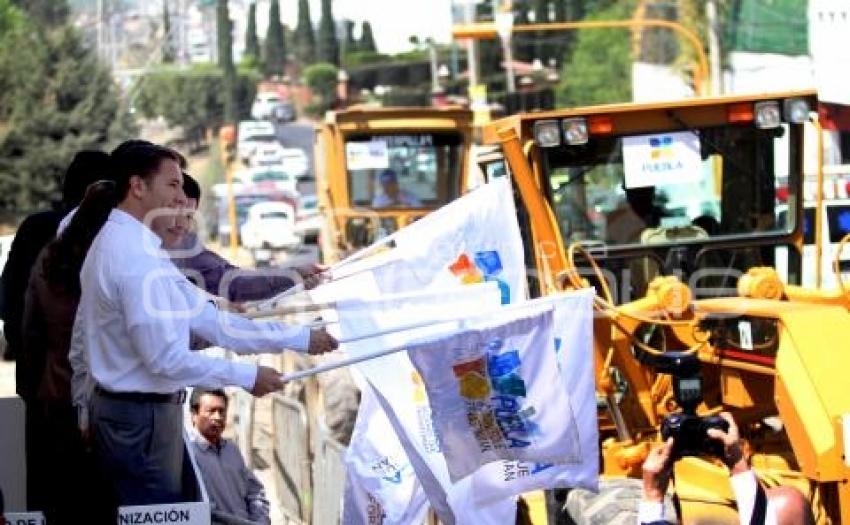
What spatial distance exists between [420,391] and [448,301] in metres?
0.42

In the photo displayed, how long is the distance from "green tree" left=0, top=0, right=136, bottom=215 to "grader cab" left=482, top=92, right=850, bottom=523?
4836 cm

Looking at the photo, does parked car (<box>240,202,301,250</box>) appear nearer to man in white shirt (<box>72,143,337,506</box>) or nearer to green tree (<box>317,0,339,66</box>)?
man in white shirt (<box>72,143,337,506</box>)

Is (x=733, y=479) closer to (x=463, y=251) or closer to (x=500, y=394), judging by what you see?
(x=500, y=394)

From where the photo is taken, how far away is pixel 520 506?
9.52 metres

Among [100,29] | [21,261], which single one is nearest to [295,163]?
[100,29]

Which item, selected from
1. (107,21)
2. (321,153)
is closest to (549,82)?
(107,21)

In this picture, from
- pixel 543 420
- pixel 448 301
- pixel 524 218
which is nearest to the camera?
pixel 543 420

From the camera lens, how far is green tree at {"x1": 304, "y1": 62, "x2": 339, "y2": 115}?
112 m

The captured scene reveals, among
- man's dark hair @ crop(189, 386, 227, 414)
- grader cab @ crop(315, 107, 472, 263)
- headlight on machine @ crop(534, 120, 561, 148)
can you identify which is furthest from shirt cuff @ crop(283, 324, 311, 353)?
grader cab @ crop(315, 107, 472, 263)

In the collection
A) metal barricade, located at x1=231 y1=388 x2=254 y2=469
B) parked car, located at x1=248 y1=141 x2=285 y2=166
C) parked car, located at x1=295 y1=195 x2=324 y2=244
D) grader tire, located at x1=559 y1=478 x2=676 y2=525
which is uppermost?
grader tire, located at x1=559 y1=478 x2=676 y2=525

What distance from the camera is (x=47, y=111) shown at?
206 feet

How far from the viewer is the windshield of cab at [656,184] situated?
1091 centimetres

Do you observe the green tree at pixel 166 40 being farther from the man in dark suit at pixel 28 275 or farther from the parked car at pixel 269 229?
the man in dark suit at pixel 28 275

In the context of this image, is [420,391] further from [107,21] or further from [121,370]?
[107,21]
